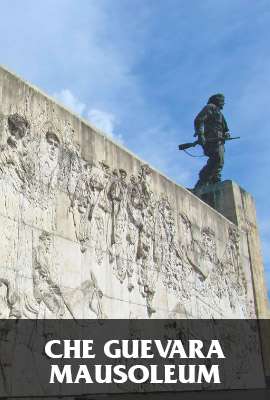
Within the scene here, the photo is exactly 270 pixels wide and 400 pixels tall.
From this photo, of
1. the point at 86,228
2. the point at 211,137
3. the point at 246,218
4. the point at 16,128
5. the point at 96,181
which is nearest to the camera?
the point at 16,128

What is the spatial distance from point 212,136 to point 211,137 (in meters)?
0.03

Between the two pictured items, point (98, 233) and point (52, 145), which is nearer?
point (52, 145)

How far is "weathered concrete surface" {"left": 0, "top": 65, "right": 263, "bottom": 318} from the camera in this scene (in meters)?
5.40

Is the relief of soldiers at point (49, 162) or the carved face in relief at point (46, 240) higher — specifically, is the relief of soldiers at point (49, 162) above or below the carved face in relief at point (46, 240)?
above

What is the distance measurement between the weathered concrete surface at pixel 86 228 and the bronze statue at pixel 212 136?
2656 millimetres

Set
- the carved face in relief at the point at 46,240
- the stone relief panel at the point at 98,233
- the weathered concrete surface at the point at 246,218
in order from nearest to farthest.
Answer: the stone relief panel at the point at 98,233 < the carved face in relief at the point at 46,240 < the weathered concrete surface at the point at 246,218

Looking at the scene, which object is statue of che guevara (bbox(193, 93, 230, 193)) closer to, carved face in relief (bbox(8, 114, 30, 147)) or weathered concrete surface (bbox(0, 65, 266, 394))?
weathered concrete surface (bbox(0, 65, 266, 394))

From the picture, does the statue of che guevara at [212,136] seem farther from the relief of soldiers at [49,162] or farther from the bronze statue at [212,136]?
the relief of soldiers at [49,162]

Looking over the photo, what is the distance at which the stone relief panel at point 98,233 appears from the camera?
217 inches

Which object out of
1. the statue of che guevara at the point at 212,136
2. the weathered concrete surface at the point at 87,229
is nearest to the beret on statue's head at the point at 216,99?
the statue of che guevara at the point at 212,136

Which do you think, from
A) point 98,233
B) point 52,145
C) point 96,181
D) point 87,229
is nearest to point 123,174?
point 96,181

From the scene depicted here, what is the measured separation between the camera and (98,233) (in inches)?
258

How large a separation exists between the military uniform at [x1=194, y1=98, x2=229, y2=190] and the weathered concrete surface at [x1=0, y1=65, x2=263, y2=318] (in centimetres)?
266

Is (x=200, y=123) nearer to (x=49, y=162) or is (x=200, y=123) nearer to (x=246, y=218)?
(x=246, y=218)
